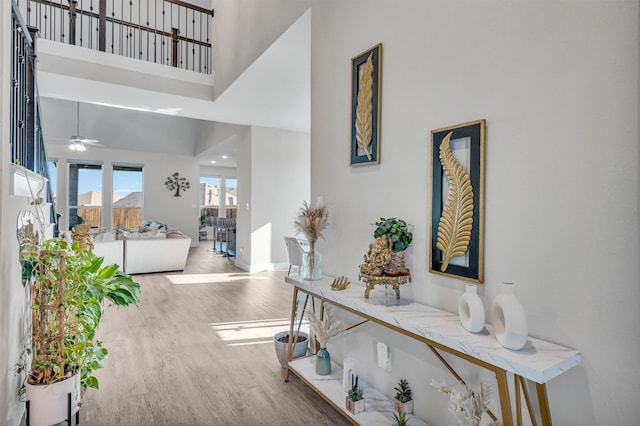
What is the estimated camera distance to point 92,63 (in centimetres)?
421

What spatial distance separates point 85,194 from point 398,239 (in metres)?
10.1

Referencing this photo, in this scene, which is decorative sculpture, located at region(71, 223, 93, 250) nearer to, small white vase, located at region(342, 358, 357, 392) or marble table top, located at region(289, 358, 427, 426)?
marble table top, located at region(289, 358, 427, 426)

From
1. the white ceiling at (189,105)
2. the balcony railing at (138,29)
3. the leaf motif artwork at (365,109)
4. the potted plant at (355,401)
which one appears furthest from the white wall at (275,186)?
the potted plant at (355,401)

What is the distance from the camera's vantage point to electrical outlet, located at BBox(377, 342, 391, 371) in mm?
2080

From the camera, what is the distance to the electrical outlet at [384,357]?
6.82 ft

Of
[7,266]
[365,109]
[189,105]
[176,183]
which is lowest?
[7,266]

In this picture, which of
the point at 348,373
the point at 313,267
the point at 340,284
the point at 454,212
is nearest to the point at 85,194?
the point at 313,267

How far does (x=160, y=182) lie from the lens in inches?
395

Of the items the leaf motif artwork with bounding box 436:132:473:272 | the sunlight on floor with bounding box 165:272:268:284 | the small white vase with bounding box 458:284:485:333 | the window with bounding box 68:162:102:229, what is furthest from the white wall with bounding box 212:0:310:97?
the window with bounding box 68:162:102:229

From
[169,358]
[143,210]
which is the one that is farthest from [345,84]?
[143,210]

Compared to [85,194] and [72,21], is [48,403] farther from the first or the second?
[85,194]

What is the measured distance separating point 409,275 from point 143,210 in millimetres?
9653

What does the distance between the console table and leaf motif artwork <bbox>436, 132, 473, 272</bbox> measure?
290 mm

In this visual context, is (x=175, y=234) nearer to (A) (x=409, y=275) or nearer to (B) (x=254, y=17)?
(B) (x=254, y=17)
